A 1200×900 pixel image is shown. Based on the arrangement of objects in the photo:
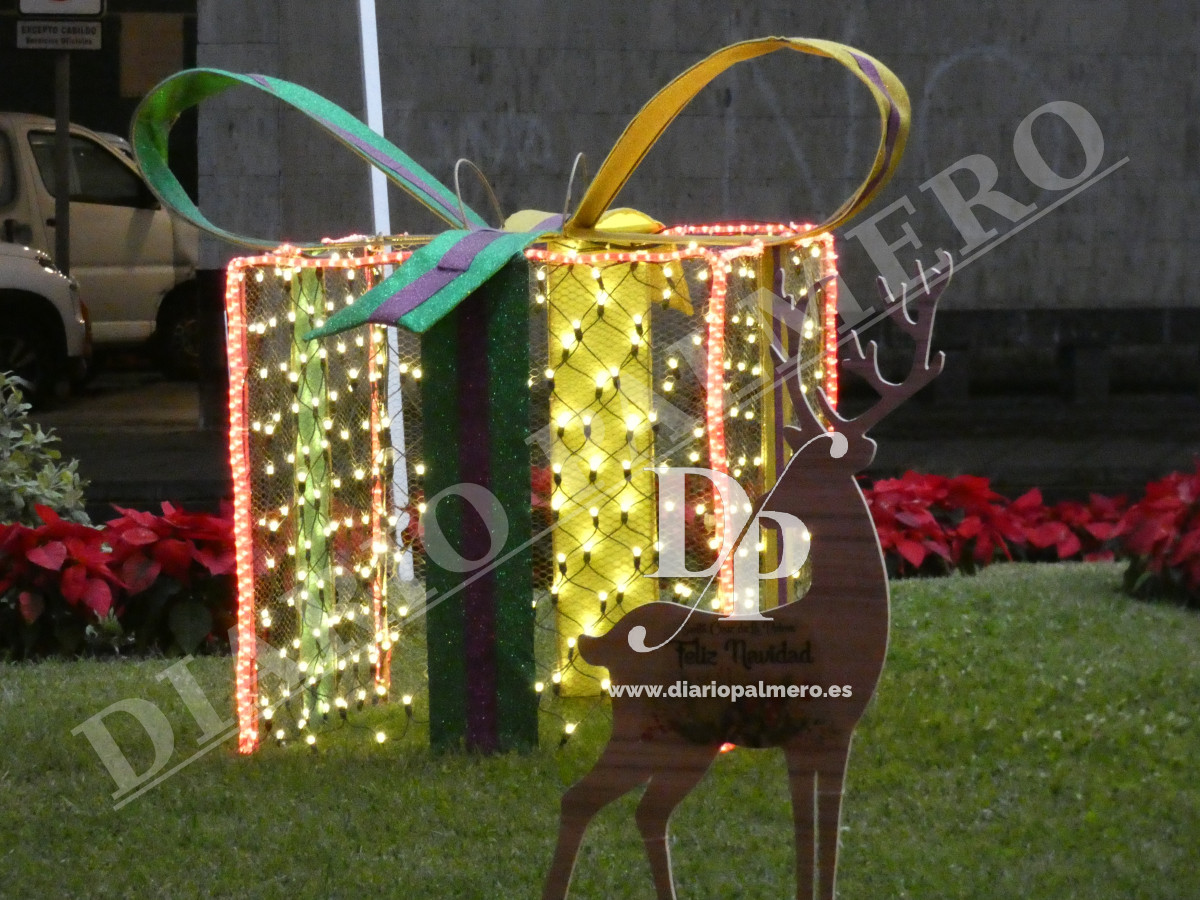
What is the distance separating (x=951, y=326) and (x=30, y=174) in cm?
566

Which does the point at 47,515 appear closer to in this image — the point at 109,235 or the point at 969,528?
the point at 969,528

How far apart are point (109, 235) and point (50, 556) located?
183 inches

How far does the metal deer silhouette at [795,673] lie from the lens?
2754 millimetres

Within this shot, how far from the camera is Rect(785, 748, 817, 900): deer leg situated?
2.76 meters

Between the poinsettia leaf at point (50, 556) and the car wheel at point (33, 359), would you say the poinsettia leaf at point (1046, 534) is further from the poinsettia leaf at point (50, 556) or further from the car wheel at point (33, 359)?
the car wheel at point (33, 359)

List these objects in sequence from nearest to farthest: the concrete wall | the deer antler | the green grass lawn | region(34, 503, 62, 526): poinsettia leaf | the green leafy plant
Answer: the deer antler → the green grass lawn → region(34, 503, 62, 526): poinsettia leaf → the green leafy plant → the concrete wall

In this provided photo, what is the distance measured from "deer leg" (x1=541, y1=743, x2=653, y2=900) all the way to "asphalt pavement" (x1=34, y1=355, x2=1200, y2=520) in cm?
616

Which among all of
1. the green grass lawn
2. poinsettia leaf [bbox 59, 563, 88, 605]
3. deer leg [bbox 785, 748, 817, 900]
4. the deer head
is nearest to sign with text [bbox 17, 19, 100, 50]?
poinsettia leaf [bbox 59, 563, 88, 605]

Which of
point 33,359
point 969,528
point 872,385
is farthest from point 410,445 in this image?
point 33,359

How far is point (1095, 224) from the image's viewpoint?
10.3 metres

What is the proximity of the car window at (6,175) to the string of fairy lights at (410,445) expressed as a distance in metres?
5.48

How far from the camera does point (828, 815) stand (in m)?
2.77

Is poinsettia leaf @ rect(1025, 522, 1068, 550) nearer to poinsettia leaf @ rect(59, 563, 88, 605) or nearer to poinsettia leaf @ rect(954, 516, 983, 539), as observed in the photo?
poinsettia leaf @ rect(954, 516, 983, 539)

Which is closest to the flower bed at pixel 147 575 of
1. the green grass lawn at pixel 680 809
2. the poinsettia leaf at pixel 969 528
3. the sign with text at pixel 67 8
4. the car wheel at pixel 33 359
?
the green grass lawn at pixel 680 809
